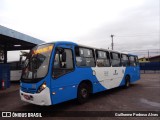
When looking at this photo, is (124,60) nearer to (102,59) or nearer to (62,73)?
(102,59)

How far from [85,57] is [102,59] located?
5.56 feet

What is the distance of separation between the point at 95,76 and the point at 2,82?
860cm

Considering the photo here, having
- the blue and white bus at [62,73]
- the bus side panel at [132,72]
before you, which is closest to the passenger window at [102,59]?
the blue and white bus at [62,73]

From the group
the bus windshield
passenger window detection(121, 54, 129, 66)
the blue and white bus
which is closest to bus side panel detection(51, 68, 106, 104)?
the blue and white bus

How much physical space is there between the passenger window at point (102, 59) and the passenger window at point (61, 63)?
8.29ft

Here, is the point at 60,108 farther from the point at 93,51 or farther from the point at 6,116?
the point at 93,51

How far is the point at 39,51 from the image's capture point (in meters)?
6.69

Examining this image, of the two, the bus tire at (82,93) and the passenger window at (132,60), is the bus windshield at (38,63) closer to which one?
the bus tire at (82,93)

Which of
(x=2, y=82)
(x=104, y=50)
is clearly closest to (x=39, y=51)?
(x=104, y=50)

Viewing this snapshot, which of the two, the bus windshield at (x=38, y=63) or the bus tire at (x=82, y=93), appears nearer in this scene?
the bus windshield at (x=38, y=63)

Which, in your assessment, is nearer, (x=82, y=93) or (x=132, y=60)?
(x=82, y=93)

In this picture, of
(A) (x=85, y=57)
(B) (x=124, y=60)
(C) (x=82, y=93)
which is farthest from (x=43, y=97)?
(B) (x=124, y=60)

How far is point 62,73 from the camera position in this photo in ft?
21.3

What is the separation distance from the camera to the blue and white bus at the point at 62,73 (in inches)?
235
